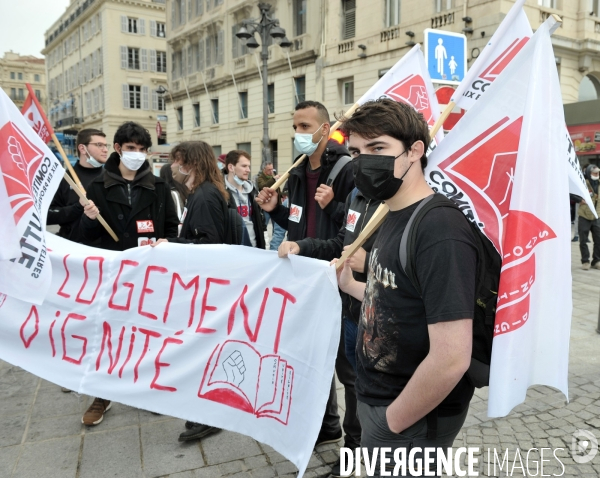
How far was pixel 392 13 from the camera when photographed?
21.0 m

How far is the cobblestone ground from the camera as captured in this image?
296 centimetres

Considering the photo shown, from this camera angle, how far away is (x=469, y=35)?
1773 centimetres

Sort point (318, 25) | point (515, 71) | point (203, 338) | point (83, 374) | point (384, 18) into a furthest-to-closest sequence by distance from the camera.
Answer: point (318, 25), point (384, 18), point (83, 374), point (203, 338), point (515, 71)

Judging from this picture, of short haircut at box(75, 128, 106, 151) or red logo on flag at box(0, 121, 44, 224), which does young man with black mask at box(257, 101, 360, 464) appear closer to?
red logo on flag at box(0, 121, 44, 224)

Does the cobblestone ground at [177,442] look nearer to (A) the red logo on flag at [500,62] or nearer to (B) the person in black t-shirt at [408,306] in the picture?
(B) the person in black t-shirt at [408,306]

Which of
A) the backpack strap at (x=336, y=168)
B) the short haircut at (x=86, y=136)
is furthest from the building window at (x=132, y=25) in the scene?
the backpack strap at (x=336, y=168)

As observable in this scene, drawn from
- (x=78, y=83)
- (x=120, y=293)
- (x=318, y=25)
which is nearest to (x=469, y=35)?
(x=318, y=25)

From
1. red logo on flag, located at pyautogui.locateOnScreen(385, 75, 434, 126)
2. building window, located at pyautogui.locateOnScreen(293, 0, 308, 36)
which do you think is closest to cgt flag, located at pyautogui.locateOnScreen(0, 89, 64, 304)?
red logo on flag, located at pyautogui.locateOnScreen(385, 75, 434, 126)

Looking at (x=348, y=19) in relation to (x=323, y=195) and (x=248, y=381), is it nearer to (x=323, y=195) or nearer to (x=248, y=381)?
(x=323, y=195)

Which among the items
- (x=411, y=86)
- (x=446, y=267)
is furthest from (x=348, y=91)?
(x=446, y=267)

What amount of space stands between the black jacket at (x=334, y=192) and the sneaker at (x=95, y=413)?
1.79m

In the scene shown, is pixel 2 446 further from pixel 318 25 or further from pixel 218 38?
pixel 218 38

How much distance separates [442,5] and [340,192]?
18.5m

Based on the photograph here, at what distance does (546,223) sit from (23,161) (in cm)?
282
